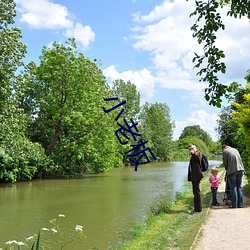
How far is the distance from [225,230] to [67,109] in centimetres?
2155

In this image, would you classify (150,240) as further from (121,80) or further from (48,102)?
(121,80)

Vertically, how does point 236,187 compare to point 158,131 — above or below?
below

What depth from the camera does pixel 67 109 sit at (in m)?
27.8

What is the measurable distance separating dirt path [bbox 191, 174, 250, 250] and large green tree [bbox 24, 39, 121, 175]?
1908cm

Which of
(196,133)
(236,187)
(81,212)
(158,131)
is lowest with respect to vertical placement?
(81,212)

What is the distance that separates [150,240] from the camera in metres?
7.38

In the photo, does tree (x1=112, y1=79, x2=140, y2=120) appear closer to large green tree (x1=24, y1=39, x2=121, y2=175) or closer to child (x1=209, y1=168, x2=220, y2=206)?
large green tree (x1=24, y1=39, x2=121, y2=175)

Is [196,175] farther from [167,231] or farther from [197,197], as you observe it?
[167,231]

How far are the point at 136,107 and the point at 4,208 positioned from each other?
4632 cm

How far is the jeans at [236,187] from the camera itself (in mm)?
10031

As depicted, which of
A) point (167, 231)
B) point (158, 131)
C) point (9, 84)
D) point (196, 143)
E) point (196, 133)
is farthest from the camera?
point (196, 133)

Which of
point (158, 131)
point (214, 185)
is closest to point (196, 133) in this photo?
point (158, 131)

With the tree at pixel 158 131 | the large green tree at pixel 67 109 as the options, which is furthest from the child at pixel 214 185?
the tree at pixel 158 131

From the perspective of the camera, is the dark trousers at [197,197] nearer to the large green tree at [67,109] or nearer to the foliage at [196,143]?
the large green tree at [67,109]
